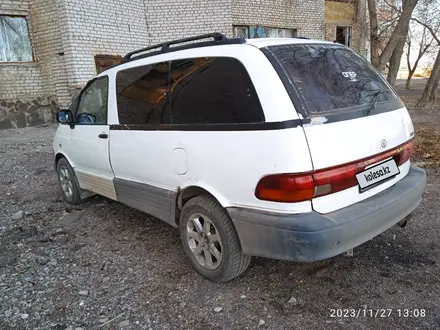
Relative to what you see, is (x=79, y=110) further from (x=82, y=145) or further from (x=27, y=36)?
(x=27, y=36)

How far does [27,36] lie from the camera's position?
995 cm

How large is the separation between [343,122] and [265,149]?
22.1 inches

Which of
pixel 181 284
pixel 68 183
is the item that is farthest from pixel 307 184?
pixel 68 183

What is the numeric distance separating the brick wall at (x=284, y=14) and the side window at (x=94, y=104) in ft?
30.6

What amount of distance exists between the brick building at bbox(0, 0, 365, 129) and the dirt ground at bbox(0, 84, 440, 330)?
7.15 metres

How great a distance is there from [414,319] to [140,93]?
2733 mm

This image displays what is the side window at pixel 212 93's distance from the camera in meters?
2.25

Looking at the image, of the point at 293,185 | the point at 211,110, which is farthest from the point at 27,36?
the point at 293,185

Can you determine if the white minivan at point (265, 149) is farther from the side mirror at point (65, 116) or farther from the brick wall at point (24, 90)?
the brick wall at point (24, 90)

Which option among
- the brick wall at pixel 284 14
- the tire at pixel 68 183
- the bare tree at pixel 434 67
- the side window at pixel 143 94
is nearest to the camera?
the side window at pixel 143 94

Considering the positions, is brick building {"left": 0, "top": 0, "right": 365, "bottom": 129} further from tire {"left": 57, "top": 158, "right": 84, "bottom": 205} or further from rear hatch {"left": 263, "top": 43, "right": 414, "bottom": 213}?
rear hatch {"left": 263, "top": 43, "right": 414, "bottom": 213}

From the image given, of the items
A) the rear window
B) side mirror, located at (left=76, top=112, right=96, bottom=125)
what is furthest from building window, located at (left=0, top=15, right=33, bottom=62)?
the rear window

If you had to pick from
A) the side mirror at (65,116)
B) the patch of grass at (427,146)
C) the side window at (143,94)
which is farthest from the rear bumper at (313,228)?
the patch of grass at (427,146)

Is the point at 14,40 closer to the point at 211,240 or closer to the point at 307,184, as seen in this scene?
the point at 211,240
